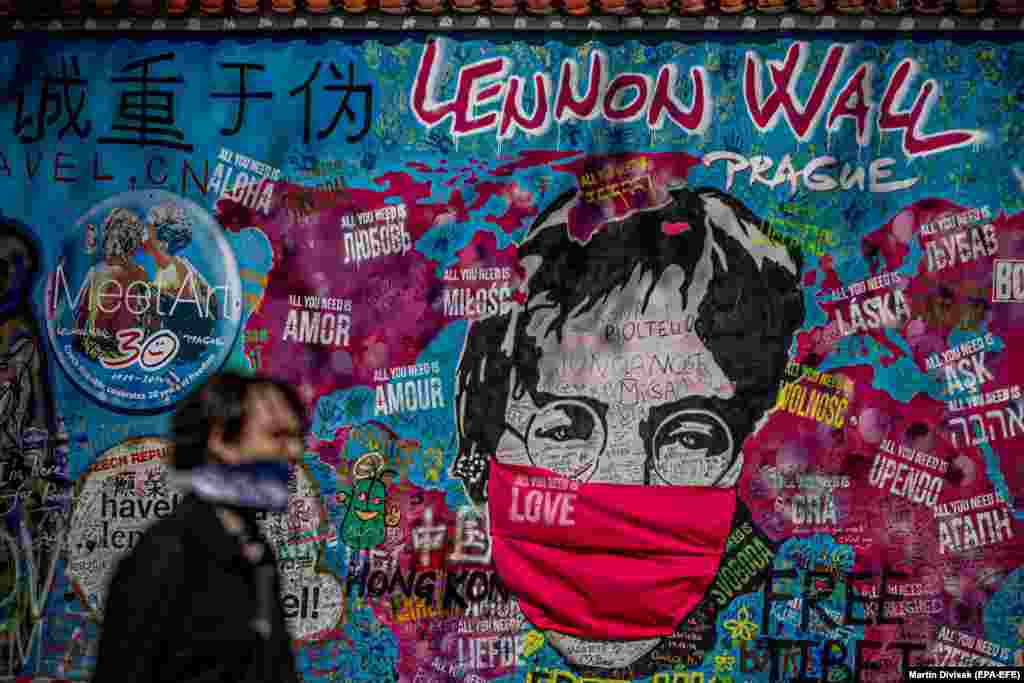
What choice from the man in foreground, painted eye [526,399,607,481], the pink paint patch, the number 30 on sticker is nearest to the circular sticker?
the number 30 on sticker

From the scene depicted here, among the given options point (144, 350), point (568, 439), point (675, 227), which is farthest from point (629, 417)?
point (144, 350)

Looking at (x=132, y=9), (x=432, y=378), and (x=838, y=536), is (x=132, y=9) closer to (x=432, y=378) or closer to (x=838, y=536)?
(x=432, y=378)

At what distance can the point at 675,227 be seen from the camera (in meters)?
6.68

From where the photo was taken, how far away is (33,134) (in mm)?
7059

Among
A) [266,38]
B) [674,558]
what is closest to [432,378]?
[674,558]

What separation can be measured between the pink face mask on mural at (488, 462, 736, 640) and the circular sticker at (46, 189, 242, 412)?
2.18 meters

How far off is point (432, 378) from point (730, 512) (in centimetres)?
200

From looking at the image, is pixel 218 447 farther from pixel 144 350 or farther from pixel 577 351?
pixel 144 350

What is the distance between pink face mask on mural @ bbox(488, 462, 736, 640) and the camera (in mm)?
6551

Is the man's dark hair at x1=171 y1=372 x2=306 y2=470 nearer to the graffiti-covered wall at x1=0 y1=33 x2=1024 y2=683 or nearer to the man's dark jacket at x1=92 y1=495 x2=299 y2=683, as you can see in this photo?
the man's dark jacket at x1=92 y1=495 x2=299 y2=683

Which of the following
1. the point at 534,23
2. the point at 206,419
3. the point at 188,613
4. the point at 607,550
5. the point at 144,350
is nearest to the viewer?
the point at 188,613

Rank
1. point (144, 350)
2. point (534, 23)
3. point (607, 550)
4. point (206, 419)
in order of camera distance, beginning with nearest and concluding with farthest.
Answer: point (206, 419)
point (607, 550)
point (534, 23)
point (144, 350)

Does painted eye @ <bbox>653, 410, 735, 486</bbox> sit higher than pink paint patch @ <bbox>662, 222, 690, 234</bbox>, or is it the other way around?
pink paint patch @ <bbox>662, 222, 690, 234</bbox>

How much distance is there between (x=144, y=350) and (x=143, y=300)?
322 mm
